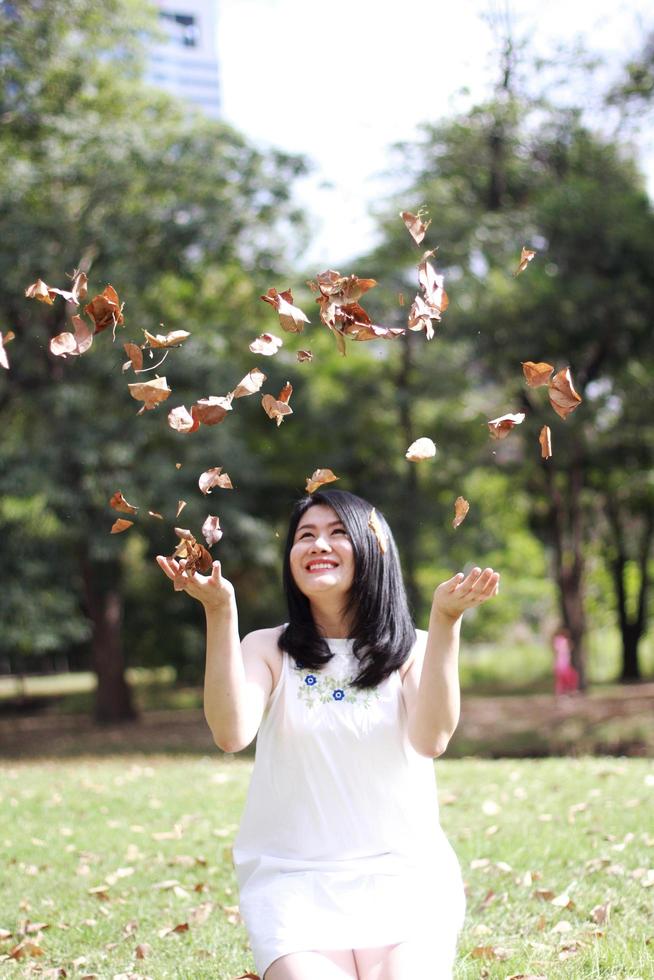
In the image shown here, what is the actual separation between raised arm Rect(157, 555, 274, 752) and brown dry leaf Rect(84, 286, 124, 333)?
0.77 meters

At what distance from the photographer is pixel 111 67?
1858cm

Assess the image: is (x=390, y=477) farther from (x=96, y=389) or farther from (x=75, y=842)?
(x=75, y=842)

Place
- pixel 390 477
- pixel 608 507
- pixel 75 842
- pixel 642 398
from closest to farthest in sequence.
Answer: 1. pixel 75 842
2. pixel 642 398
3. pixel 390 477
4. pixel 608 507

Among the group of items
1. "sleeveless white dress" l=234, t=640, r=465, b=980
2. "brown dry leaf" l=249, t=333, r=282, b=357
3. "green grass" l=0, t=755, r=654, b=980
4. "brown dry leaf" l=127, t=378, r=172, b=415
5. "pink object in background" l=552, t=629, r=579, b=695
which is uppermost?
"brown dry leaf" l=249, t=333, r=282, b=357

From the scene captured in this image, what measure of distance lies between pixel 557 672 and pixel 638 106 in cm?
924

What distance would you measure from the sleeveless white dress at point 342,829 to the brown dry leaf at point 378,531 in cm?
36

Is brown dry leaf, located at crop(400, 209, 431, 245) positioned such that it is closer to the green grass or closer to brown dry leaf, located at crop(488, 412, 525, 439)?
brown dry leaf, located at crop(488, 412, 525, 439)

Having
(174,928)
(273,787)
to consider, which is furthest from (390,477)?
(273,787)

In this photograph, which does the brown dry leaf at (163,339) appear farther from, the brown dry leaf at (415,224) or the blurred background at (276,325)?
the blurred background at (276,325)

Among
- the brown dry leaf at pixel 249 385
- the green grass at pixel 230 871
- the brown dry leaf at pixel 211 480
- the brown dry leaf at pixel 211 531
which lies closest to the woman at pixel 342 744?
the brown dry leaf at pixel 211 531

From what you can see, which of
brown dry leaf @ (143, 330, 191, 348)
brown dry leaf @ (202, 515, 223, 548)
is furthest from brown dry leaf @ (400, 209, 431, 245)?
brown dry leaf @ (202, 515, 223, 548)

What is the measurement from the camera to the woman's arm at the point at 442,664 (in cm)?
284

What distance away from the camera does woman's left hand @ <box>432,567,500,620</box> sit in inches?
111

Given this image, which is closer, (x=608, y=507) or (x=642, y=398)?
(x=642, y=398)
